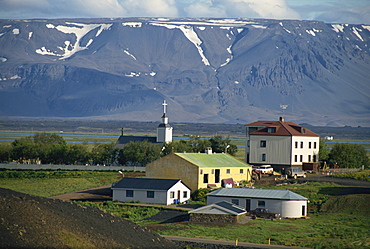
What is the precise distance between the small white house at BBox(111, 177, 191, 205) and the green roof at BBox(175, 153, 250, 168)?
438 cm

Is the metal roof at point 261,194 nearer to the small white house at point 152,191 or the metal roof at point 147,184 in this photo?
the small white house at point 152,191

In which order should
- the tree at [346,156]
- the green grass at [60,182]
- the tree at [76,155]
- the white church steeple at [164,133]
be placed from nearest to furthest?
the green grass at [60,182] < the tree at [346,156] < the tree at [76,155] < the white church steeple at [164,133]

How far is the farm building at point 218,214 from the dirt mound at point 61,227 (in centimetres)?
869

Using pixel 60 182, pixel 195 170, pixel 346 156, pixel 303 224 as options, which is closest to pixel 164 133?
pixel 346 156

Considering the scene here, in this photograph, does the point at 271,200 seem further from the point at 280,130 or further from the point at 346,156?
the point at 346,156

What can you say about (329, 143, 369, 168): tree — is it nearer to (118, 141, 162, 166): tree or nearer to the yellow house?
the yellow house

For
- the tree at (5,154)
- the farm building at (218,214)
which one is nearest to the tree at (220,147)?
the tree at (5,154)

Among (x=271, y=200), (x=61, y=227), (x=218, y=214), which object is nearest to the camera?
(x=61, y=227)

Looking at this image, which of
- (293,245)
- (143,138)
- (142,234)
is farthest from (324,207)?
(143,138)

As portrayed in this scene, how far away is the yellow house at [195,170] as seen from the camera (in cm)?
6097

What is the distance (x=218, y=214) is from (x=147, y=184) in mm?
11632

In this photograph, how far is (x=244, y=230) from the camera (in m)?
44.1

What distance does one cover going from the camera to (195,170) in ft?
199

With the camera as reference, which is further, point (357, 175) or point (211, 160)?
point (357, 175)
